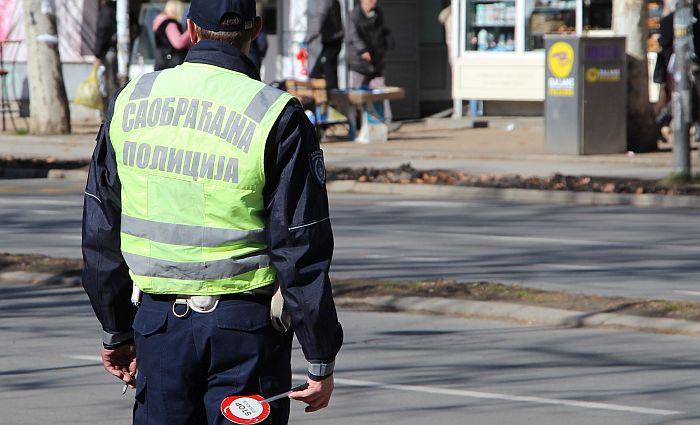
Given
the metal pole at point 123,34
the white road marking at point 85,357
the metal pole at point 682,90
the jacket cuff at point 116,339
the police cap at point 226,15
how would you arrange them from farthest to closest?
the metal pole at point 123,34 < the metal pole at point 682,90 < the white road marking at point 85,357 < the jacket cuff at point 116,339 < the police cap at point 226,15

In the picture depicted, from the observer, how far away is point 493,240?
1270cm

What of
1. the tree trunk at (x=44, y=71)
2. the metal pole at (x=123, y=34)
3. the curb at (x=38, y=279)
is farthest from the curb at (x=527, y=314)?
the tree trunk at (x=44, y=71)

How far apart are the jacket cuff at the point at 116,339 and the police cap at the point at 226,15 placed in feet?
3.07

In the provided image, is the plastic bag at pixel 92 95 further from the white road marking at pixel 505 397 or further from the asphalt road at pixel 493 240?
the white road marking at pixel 505 397

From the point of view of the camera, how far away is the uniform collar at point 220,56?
4.04 metres

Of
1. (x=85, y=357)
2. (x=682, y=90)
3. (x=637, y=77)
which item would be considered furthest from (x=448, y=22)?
(x=85, y=357)

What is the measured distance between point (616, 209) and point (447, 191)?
2171mm

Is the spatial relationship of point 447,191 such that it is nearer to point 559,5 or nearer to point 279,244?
point 559,5

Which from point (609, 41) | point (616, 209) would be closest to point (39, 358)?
point (616, 209)

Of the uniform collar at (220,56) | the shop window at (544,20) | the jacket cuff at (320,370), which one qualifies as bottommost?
the jacket cuff at (320,370)

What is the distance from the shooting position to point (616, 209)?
15.4 metres

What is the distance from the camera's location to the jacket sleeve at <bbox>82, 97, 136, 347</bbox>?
419cm

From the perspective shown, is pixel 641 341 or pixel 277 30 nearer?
pixel 641 341

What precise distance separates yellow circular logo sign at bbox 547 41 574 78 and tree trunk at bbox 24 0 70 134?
27.1 ft
